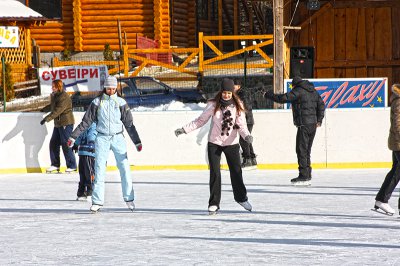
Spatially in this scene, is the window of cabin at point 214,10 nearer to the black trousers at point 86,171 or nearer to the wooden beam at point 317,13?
the wooden beam at point 317,13

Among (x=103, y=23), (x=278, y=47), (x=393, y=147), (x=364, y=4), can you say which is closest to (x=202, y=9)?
(x=103, y=23)

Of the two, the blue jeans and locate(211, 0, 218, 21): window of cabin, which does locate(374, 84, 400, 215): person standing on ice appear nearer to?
the blue jeans

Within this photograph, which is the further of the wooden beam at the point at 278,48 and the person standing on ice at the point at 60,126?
the wooden beam at the point at 278,48

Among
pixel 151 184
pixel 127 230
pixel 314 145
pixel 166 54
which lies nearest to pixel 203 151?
pixel 314 145

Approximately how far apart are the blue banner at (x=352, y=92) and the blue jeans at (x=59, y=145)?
4.55 metres

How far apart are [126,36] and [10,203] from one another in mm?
21318

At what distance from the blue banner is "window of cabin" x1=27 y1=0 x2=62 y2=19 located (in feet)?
52.5

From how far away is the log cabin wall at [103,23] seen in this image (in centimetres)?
3341

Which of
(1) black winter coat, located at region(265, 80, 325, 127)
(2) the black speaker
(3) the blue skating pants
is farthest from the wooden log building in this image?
(3) the blue skating pants

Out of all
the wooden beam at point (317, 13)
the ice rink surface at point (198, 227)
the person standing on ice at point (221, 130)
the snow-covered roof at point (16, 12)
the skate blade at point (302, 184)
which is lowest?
the skate blade at point (302, 184)

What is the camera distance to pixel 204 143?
17.4m

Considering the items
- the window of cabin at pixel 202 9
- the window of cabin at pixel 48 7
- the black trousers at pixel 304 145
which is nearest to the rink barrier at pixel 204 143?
the black trousers at pixel 304 145

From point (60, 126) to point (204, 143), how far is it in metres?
2.39

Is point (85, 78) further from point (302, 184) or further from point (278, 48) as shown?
point (302, 184)
